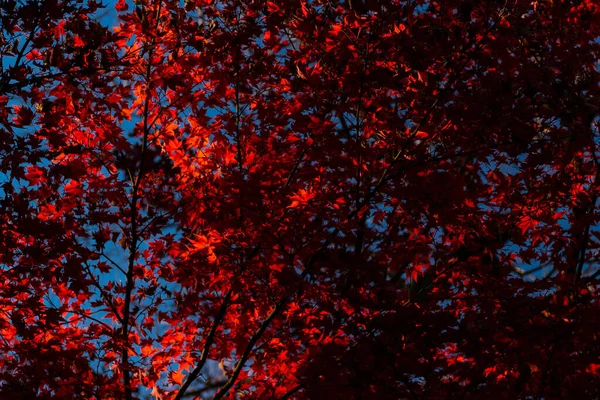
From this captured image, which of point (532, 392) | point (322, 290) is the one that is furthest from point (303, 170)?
point (532, 392)

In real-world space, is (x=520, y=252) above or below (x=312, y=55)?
below

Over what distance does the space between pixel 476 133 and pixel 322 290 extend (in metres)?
2.20

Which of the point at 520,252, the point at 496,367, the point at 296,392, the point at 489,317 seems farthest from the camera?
the point at 520,252

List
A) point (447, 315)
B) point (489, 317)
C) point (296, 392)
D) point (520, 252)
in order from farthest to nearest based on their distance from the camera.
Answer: point (520, 252) < point (296, 392) < point (489, 317) < point (447, 315)

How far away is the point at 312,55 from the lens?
20.8 feet

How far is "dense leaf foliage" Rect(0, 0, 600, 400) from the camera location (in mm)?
4949

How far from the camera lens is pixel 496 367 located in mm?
5359

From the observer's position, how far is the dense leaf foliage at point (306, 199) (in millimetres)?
4949

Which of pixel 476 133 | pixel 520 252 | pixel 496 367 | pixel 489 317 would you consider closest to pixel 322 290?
pixel 489 317

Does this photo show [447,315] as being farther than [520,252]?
No

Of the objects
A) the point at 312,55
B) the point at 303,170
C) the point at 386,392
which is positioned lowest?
the point at 386,392

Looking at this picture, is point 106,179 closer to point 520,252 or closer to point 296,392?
point 296,392

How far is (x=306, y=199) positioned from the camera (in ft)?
16.3

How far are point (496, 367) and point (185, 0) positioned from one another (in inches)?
200
